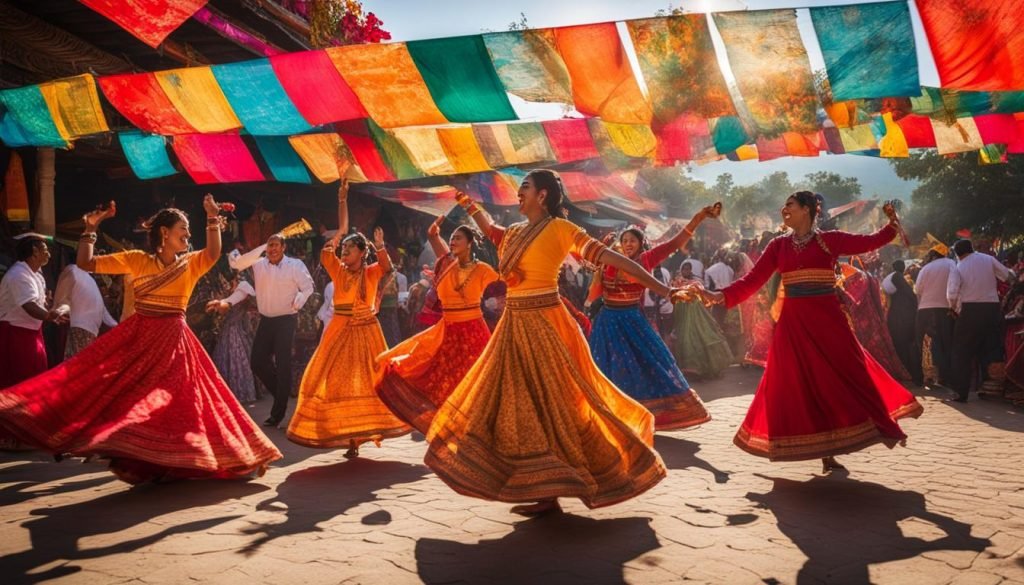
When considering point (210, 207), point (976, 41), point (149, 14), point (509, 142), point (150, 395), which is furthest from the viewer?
point (509, 142)

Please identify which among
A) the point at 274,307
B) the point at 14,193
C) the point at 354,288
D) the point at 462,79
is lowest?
the point at 274,307

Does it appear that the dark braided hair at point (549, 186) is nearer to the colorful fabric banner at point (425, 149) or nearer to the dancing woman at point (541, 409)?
the dancing woman at point (541, 409)

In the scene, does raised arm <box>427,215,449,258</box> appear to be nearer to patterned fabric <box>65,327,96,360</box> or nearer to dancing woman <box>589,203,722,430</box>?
dancing woman <box>589,203,722,430</box>

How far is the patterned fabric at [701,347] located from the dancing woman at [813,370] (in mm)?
6632

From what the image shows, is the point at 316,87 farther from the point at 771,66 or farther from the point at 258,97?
the point at 771,66

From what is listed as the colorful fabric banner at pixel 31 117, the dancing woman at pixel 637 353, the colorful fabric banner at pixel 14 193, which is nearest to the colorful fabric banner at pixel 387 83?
the dancing woman at pixel 637 353

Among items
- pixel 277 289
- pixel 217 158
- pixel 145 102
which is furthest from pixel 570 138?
pixel 145 102

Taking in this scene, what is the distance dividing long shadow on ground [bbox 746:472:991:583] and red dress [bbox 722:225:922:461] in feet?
0.99

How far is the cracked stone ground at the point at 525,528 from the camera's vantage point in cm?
332

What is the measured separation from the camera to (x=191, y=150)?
1066 centimetres

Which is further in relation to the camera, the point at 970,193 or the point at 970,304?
the point at 970,193

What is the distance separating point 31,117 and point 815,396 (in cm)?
890

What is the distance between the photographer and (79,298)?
7.92 m

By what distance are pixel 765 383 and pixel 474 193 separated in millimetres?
12686
